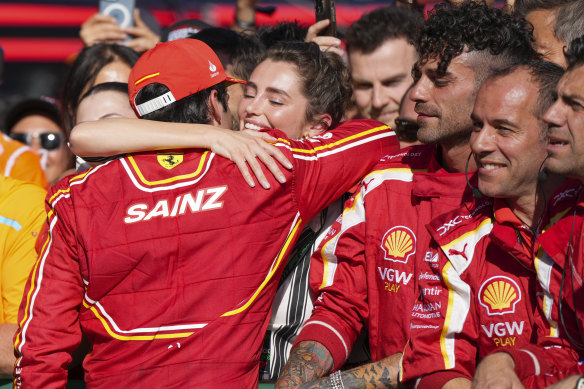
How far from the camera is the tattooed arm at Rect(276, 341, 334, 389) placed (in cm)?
291

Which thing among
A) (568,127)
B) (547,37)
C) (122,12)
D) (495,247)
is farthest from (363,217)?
(122,12)

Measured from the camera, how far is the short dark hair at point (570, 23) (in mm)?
3445

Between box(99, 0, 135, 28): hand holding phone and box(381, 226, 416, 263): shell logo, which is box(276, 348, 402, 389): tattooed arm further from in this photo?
box(99, 0, 135, 28): hand holding phone

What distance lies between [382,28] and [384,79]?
32 centimetres

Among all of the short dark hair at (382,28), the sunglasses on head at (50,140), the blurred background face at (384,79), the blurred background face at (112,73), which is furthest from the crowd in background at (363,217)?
the sunglasses on head at (50,140)

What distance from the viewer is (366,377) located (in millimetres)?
2908

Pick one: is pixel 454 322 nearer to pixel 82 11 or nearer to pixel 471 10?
pixel 471 10

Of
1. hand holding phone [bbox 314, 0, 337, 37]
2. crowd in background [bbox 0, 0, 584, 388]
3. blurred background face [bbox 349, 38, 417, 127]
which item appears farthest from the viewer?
blurred background face [bbox 349, 38, 417, 127]

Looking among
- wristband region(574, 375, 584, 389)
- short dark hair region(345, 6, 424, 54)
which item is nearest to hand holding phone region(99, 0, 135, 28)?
short dark hair region(345, 6, 424, 54)

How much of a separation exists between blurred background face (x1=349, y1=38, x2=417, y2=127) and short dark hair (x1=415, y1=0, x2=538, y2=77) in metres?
1.12

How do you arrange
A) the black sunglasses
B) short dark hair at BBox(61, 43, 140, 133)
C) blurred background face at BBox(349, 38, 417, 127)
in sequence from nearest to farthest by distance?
the black sunglasses, short dark hair at BBox(61, 43, 140, 133), blurred background face at BBox(349, 38, 417, 127)

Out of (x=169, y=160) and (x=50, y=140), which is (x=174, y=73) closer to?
(x=169, y=160)

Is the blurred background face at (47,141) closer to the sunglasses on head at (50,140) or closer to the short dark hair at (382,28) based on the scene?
the sunglasses on head at (50,140)

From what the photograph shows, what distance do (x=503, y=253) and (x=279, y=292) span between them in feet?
3.19
